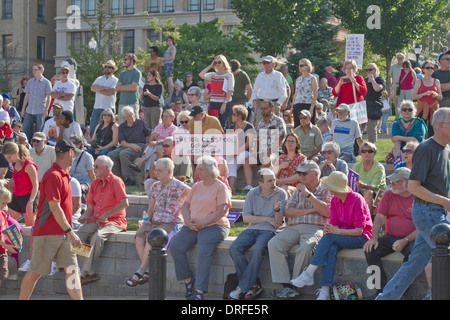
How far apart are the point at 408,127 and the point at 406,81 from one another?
5.20m

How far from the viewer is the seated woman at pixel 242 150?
41.6 ft

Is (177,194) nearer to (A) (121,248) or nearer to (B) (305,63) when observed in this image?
(A) (121,248)

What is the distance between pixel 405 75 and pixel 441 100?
319 cm

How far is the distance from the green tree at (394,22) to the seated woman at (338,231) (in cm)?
2351

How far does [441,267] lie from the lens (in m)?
5.59

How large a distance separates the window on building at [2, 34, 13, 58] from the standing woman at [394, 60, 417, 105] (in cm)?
5163

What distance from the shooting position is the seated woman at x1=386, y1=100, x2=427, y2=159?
1216 centimetres

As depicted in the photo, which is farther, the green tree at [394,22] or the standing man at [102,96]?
the green tree at [394,22]

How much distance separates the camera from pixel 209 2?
59.2 meters

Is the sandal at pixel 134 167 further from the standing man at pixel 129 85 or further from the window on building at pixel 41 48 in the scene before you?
the window on building at pixel 41 48

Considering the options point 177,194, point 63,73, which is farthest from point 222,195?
point 63,73

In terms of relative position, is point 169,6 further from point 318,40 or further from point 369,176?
point 369,176

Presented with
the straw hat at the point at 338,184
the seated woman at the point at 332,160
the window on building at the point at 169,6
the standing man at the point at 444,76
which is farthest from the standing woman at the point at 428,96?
the window on building at the point at 169,6

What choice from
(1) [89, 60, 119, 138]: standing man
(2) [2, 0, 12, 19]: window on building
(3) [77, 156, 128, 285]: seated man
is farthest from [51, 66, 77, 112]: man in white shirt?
(2) [2, 0, 12, 19]: window on building
